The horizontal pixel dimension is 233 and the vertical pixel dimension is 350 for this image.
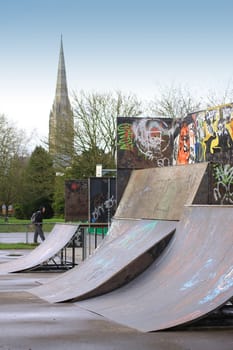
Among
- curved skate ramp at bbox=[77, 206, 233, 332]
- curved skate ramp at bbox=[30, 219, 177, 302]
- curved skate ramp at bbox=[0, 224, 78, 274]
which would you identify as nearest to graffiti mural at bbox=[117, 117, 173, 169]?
curved skate ramp at bbox=[0, 224, 78, 274]

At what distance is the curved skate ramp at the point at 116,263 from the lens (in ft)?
34.2

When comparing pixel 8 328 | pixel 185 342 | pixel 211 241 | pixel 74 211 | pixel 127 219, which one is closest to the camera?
pixel 185 342

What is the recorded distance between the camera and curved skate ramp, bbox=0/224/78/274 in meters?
16.7

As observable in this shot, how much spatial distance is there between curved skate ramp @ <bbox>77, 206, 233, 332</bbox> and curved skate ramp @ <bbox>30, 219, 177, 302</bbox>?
15 centimetres

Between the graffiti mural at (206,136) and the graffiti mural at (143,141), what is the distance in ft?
1.46

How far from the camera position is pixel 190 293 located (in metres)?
8.41

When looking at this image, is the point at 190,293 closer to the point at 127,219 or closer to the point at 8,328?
the point at 8,328

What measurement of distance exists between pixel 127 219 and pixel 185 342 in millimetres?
6337

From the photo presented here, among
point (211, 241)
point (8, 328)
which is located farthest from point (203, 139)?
point (8, 328)

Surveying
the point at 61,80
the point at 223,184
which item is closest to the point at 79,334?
the point at 223,184

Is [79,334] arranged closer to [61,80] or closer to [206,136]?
[206,136]

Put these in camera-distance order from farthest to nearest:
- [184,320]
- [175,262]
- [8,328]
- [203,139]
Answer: [203,139] → [175,262] → [8,328] → [184,320]

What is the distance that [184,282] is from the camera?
8.87 meters

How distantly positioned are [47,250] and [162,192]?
5035 millimetres
